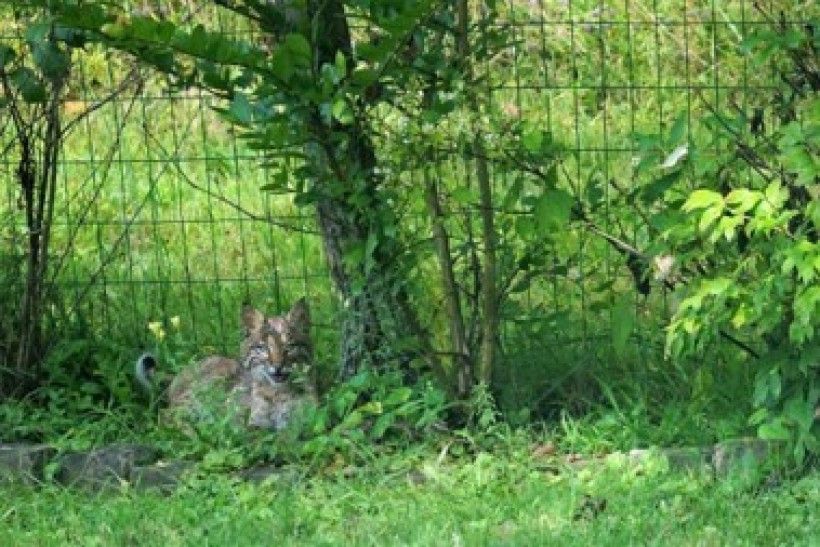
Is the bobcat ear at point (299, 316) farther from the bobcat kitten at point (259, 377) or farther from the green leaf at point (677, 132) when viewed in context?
the green leaf at point (677, 132)

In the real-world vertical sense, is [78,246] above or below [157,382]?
above

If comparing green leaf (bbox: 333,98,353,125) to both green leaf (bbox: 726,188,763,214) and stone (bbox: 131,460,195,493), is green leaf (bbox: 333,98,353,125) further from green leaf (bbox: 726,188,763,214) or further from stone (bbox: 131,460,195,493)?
stone (bbox: 131,460,195,493)

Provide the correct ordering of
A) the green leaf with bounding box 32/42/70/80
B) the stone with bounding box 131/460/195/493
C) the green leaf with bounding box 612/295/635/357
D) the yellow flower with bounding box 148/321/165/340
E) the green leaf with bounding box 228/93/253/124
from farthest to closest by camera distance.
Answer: the yellow flower with bounding box 148/321/165/340 < the stone with bounding box 131/460/195/493 < the green leaf with bounding box 612/295/635/357 < the green leaf with bounding box 32/42/70/80 < the green leaf with bounding box 228/93/253/124

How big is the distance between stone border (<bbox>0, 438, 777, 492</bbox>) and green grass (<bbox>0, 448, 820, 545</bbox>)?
0.29 feet

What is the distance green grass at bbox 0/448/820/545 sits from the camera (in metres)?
5.86

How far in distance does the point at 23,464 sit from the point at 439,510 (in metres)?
1.54

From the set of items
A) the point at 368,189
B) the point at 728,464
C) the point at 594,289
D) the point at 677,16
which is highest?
the point at 677,16

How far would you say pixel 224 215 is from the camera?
891 cm

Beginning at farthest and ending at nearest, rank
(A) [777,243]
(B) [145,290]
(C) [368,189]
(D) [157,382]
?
1. (B) [145,290]
2. (D) [157,382]
3. (C) [368,189]
4. (A) [777,243]

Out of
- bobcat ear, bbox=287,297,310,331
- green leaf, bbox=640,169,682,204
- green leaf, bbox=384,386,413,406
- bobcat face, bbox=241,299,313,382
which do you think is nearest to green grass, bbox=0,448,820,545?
green leaf, bbox=384,386,413,406

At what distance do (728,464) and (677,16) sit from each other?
398 centimetres

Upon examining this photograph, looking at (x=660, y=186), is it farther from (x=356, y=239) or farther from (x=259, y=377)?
(x=259, y=377)

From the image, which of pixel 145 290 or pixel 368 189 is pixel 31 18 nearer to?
pixel 145 290

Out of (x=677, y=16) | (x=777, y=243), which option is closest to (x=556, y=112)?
(x=677, y=16)
